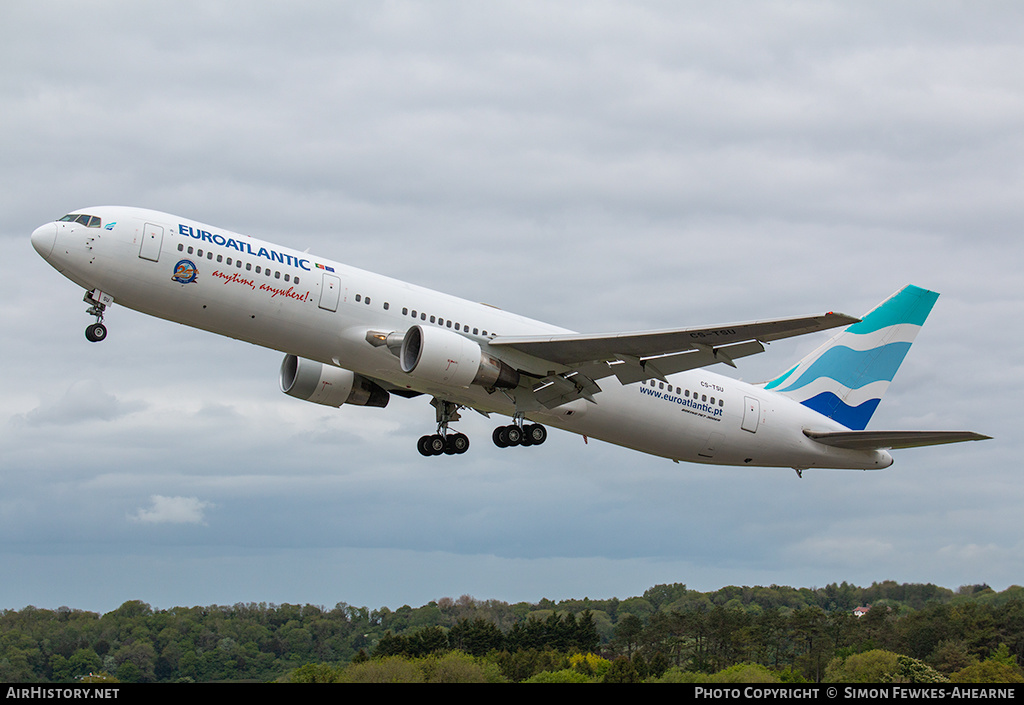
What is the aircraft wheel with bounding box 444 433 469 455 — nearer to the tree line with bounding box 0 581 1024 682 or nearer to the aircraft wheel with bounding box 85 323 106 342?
the aircraft wheel with bounding box 85 323 106 342

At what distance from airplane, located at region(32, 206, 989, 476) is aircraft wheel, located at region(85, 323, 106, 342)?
40mm

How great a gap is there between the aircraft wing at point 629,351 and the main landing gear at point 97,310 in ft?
38.3

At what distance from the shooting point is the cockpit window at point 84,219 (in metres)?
28.6

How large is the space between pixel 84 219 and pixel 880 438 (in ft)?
92.7

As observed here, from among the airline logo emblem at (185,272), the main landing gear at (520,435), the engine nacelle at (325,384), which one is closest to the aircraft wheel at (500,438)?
the main landing gear at (520,435)

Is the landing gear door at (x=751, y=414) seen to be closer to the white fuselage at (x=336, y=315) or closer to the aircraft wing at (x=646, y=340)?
the white fuselage at (x=336, y=315)

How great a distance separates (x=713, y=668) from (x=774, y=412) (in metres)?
52.5

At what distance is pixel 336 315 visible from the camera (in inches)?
1204

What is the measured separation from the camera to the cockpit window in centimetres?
2861

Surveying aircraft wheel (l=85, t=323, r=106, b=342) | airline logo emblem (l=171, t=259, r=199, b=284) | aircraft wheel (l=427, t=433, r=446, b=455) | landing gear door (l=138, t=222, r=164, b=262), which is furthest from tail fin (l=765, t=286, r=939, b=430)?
aircraft wheel (l=85, t=323, r=106, b=342)

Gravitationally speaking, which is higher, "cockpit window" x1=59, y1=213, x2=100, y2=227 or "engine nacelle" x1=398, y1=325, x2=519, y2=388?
"cockpit window" x1=59, y1=213, x2=100, y2=227

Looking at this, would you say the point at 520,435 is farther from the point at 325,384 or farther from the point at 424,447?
the point at 325,384

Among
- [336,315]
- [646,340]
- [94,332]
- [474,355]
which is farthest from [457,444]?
[94,332]

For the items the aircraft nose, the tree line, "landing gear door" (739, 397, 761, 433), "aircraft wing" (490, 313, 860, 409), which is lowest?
the tree line
